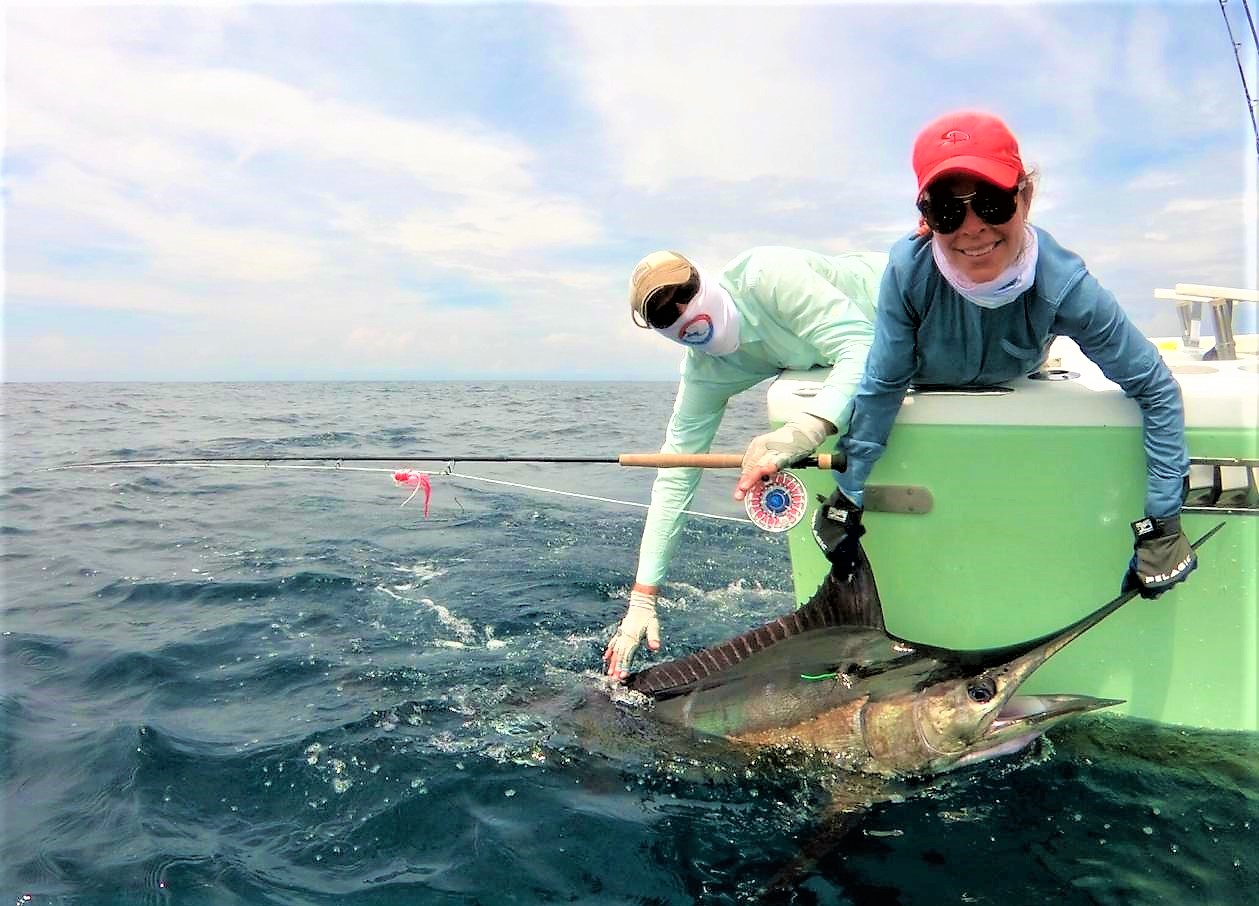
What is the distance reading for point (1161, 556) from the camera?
2299mm

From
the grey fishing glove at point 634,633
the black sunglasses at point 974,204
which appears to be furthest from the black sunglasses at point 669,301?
the grey fishing glove at point 634,633

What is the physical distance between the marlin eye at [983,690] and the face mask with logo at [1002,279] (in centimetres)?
104

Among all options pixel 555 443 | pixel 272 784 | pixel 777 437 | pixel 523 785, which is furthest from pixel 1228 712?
pixel 555 443

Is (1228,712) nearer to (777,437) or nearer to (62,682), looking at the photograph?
(777,437)

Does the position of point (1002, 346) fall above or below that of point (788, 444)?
above

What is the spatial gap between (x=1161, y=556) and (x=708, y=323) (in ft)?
5.04

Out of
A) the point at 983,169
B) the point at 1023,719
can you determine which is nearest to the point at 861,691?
the point at 1023,719

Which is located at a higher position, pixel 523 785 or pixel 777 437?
pixel 777 437

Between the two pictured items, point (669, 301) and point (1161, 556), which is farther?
point (669, 301)

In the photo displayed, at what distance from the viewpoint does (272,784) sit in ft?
9.26

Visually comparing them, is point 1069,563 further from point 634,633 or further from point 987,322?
point 634,633

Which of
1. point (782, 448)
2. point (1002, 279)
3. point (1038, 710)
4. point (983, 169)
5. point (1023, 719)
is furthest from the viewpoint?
point (782, 448)

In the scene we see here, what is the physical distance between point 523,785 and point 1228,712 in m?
2.23

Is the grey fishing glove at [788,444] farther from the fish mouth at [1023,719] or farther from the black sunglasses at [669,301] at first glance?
the fish mouth at [1023,719]
